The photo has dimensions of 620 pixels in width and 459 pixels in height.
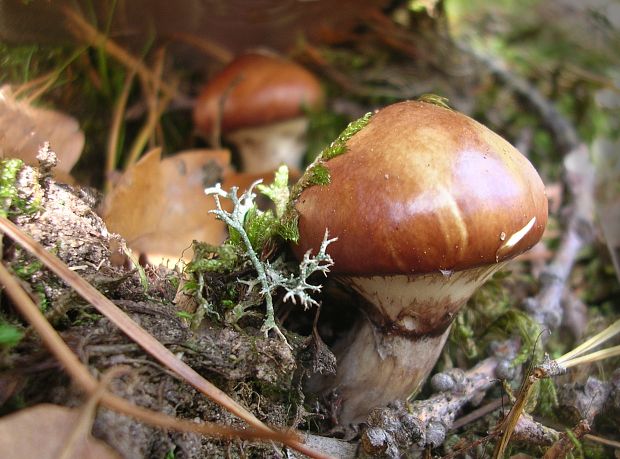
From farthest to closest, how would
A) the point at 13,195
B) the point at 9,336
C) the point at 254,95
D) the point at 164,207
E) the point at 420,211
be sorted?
the point at 254,95 → the point at 164,207 → the point at 13,195 → the point at 420,211 → the point at 9,336

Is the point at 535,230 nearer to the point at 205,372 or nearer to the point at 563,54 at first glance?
the point at 205,372

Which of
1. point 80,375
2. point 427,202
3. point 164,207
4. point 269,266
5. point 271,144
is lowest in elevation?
point 271,144

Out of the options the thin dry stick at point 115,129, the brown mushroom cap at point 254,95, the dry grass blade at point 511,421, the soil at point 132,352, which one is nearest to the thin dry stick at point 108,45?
the thin dry stick at point 115,129

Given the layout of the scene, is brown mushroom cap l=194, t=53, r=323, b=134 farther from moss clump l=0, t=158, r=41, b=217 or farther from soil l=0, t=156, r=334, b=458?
moss clump l=0, t=158, r=41, b=217

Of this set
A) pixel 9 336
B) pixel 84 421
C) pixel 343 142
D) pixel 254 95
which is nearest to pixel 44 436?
pixel 84 421

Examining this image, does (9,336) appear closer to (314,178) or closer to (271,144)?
(314,178)

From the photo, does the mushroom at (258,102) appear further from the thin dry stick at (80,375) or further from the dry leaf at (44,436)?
the dry leaf at (44,436)

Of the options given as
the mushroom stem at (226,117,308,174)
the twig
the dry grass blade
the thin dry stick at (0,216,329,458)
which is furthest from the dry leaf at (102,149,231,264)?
the dry grass blade
